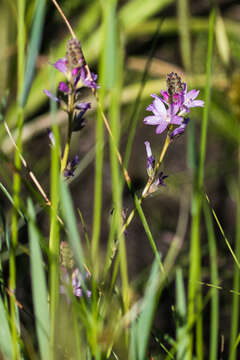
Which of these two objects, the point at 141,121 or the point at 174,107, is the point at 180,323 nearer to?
the point at 174,107

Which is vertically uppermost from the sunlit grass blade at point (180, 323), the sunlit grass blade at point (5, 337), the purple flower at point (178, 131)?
the purple flower at point (178, 131)

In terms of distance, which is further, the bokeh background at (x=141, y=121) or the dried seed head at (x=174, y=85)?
the bokeh background at (x=141, y=121)

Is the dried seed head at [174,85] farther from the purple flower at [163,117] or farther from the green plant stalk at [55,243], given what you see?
the green plant stalk at [55,243]

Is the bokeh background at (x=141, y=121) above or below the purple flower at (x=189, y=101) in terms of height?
below

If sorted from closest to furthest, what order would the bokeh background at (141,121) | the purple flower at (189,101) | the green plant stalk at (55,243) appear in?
the green plant stalk at (55,243) → the purple flower at (189,101) → the bokeh background at (141,121)

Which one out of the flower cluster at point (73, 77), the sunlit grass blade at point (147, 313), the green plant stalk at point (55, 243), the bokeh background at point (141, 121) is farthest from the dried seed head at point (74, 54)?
the bokeh background at point (141, 121)

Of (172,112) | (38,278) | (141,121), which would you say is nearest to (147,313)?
(38,278)

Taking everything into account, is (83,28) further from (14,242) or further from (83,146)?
(14,242)

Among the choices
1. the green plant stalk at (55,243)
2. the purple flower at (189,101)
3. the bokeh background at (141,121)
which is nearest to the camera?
the green plant stalk at (55,243)
